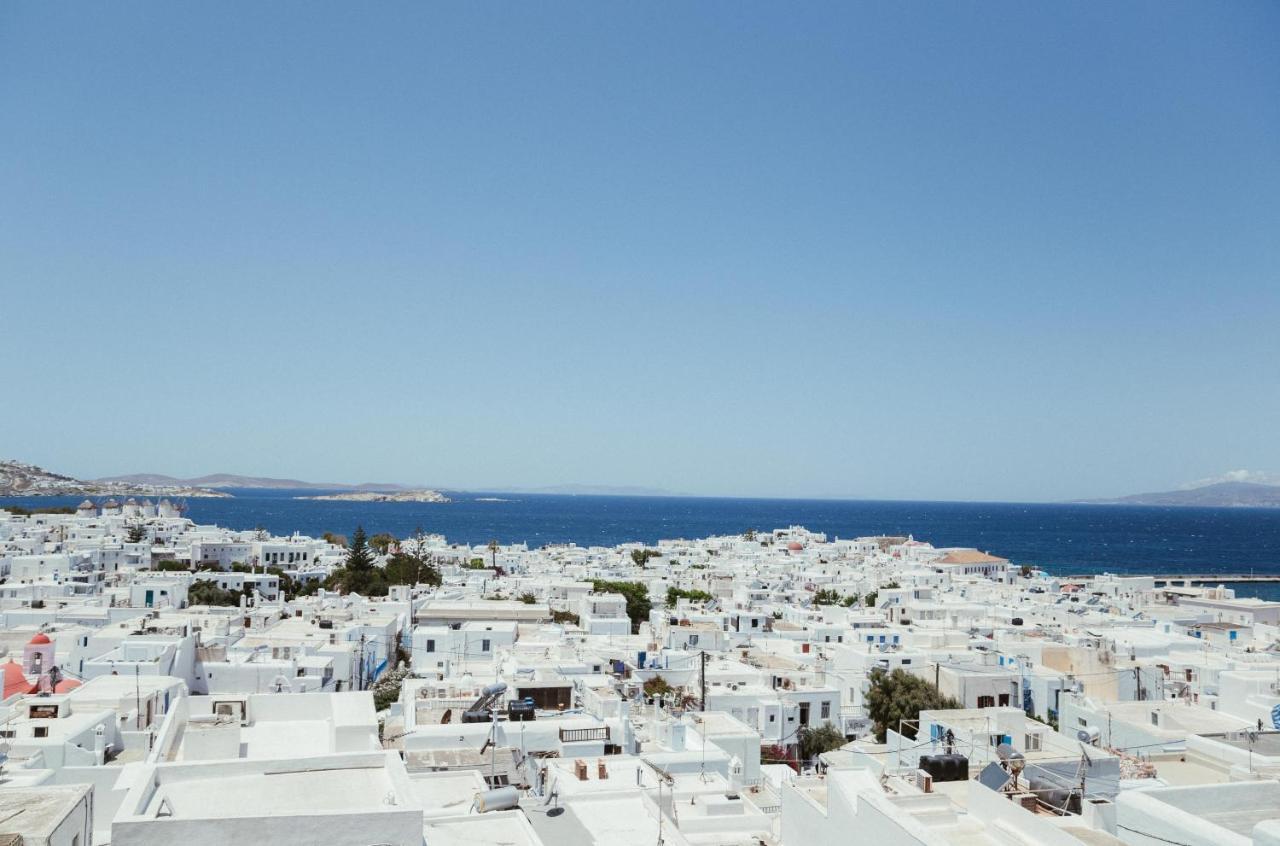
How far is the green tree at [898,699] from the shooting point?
27.3 meters

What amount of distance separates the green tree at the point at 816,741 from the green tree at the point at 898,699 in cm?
119

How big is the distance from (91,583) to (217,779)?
2107 inches

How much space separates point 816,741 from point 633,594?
88.6 feet

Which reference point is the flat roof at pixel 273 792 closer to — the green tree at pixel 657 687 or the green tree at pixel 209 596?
the green tree at pixel 657 687

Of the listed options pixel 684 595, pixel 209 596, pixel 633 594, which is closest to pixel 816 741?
pixel 633 594

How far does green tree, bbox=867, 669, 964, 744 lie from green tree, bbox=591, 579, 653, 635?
1793 centimetres

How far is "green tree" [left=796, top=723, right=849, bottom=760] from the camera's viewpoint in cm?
2681

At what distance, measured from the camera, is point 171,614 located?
37938 millimetres

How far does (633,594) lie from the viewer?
5338 cm

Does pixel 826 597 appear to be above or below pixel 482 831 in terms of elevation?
below

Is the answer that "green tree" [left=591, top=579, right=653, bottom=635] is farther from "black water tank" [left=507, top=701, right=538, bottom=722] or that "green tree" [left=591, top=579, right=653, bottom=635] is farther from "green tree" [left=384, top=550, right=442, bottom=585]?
"black water tank" [left=507, top=701, right=538, bottom=722]

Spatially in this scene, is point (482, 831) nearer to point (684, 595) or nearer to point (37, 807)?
point (37, 807)

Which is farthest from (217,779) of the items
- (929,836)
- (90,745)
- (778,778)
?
(778,778)

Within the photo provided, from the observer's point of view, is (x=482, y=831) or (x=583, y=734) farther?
(x=583, y=734)
